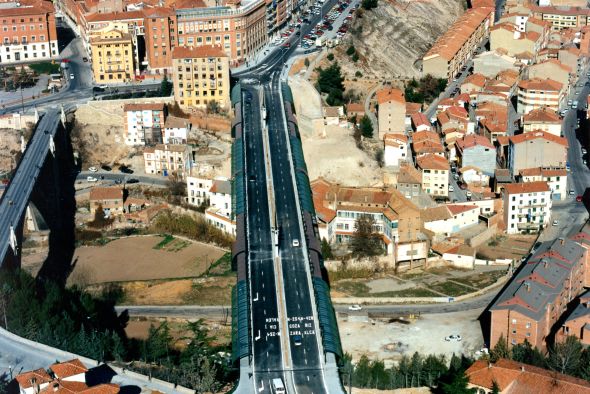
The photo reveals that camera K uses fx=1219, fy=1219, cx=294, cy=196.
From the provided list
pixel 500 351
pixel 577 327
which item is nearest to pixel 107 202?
pixel 500 351

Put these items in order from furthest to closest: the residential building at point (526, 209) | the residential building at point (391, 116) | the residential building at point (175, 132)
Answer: the residential building at point (391, 116), the residential building at point (175, 132), the residential building at point (526, 209)

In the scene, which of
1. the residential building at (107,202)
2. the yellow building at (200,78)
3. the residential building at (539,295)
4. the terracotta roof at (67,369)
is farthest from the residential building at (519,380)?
the yellow building at (200,78)

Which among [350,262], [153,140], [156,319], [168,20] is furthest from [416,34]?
[156,319]

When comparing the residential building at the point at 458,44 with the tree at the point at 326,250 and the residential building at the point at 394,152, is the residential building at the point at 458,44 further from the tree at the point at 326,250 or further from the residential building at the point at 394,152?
the tree at the point at 326,250

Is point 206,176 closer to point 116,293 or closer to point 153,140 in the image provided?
point 153,140

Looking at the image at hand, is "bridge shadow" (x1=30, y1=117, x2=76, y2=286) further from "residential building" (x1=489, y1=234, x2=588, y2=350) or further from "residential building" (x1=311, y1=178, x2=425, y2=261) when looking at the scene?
"residential building" (x1=489, y1=234, x2=588, y2=350)

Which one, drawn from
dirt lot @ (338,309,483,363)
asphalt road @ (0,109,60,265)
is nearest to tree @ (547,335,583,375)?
dirt lot @ (338,309,483,363)

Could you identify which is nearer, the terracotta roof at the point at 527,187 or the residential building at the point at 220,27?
the terracotta roof at the point at 527,187
